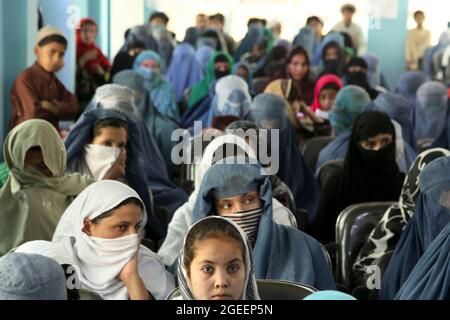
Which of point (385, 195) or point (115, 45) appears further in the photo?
point (115, 45)

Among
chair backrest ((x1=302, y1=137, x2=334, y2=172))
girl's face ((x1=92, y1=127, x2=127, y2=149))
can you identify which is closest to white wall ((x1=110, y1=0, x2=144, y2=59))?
chair backrest ((x1=302, y1=137, x2=334, y2=172))

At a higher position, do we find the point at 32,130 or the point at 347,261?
the point at 32,130

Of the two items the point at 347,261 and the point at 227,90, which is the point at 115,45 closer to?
the point at 227,90

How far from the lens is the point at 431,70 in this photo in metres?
13.7

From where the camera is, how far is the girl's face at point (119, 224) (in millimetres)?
3330

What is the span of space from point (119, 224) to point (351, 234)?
1140 mm

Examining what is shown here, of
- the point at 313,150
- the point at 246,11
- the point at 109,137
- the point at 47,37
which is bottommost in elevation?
the point at 313,150

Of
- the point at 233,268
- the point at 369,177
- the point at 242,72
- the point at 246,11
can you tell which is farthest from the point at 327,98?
the point at 246,11

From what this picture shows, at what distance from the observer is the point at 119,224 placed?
334 cm

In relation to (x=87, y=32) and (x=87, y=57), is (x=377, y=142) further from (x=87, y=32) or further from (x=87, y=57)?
(x=87, y=32)
